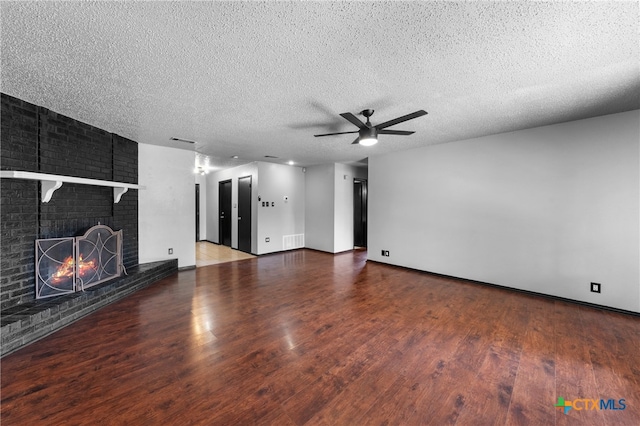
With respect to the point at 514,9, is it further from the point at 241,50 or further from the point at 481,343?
the point at 481,343

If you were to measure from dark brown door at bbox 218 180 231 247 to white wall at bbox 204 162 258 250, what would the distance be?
0.17 metres

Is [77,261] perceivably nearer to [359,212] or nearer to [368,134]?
[368,134]

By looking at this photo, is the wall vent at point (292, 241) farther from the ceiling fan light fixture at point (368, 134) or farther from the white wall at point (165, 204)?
the ceiling fan light fixture at point (368, 134)

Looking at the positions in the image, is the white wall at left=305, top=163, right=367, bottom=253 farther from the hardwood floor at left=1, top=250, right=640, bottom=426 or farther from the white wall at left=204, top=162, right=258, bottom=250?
the hardwood floor at left=1, top=250, right=640, bottom=426

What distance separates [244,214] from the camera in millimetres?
6984

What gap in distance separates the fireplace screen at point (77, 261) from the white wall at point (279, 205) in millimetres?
3188

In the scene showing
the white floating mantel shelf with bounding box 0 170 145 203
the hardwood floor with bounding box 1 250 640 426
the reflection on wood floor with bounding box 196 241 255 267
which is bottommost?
the hardwood floor with bounding box 1 250 640 426

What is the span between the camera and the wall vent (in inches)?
279

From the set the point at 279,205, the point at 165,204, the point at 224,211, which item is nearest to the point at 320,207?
the point at 279,205

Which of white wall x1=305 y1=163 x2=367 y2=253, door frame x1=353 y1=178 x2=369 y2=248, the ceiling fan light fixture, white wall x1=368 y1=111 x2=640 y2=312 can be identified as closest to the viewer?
the ceiling fan light fixture

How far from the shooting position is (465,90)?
98.7 inches

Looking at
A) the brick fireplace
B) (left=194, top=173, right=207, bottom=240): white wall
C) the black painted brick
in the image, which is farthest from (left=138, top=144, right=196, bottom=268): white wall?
(left=194, top=173, right=207, bottom=240): white wall

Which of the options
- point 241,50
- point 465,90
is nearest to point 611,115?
point 465,90

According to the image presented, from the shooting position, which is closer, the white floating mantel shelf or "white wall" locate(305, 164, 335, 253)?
the white floating mantel shelf
